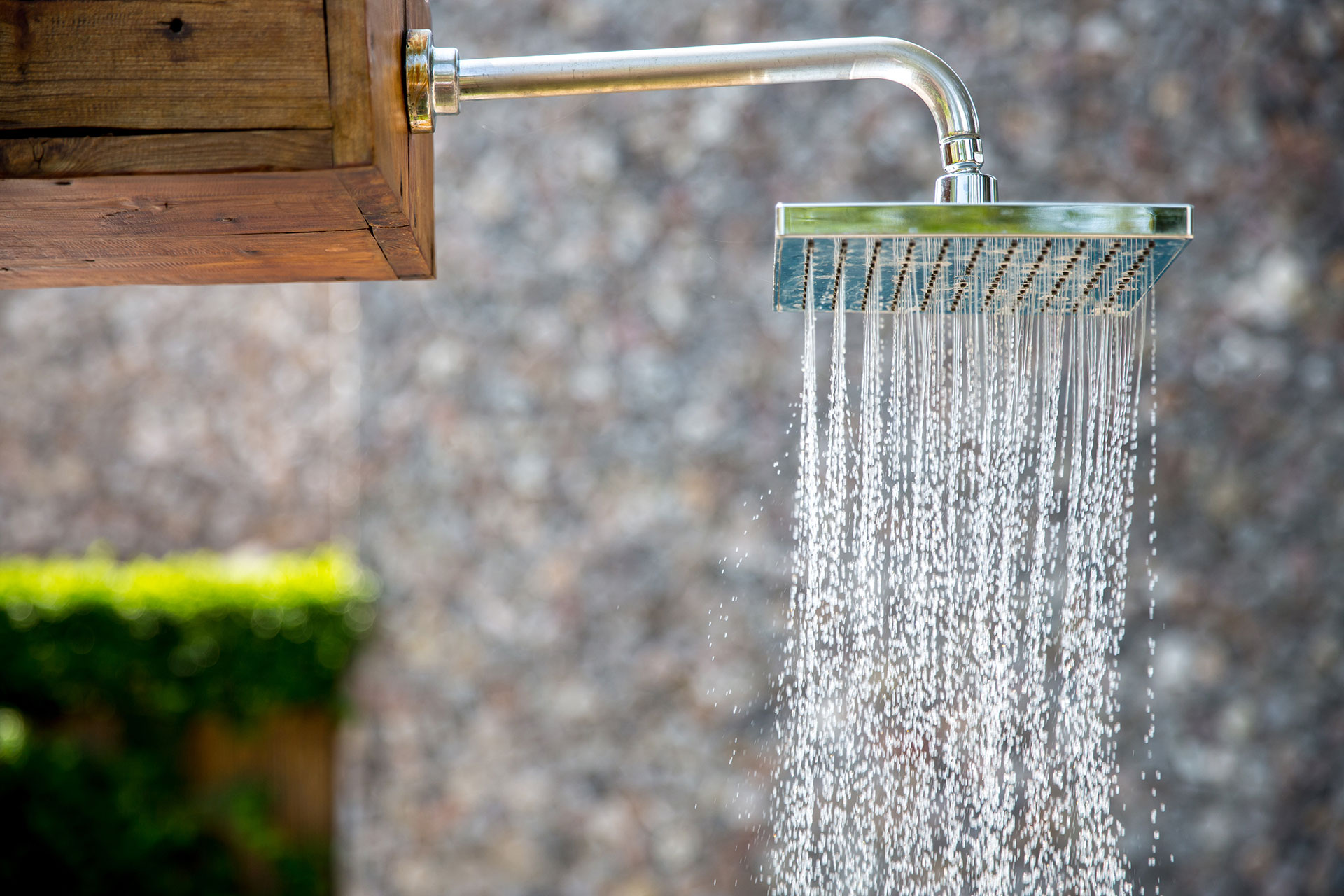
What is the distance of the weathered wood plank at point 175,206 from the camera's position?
72 centimetres

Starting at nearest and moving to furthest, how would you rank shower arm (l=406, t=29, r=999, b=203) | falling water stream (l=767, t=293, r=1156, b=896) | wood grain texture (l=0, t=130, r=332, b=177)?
wood grain texture (l=0, t=130, r=332, b=177) → shower arm (l=406, t=29, r=999, b=203) → falling water stream (l=767, t=293, r=1156, b=896)

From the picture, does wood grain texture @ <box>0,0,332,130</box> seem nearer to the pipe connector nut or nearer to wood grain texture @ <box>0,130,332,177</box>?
wood grain texture @ <box>0,130,332,177</box>

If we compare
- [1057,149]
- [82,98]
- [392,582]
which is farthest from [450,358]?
[82,98]

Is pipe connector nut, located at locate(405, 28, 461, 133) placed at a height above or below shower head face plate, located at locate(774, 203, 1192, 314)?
above

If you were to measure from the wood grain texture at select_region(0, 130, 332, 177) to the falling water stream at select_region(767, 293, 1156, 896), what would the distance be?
5.62 feet

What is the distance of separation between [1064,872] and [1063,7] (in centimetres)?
203

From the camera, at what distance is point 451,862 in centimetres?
256

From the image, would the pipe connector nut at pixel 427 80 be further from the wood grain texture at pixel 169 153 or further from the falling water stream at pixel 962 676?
the falling water stream at pixel 962 676

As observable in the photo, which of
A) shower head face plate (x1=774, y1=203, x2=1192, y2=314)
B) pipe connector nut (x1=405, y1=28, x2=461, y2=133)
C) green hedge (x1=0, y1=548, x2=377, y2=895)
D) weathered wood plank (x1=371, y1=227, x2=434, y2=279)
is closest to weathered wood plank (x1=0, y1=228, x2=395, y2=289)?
weathered wood plank (x1=371, y1=227, x2=434, y2=279)

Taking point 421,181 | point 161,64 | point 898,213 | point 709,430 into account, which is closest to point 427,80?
point 421,181

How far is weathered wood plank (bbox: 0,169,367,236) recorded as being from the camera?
2.36 ft

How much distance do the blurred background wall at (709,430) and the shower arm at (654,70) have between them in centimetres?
166

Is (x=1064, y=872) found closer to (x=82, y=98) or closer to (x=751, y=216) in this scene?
(x=751, y=216)

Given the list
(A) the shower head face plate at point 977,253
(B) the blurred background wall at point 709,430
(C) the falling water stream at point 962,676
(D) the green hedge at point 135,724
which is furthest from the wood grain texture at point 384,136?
(D) the green hedge at point 135,724
